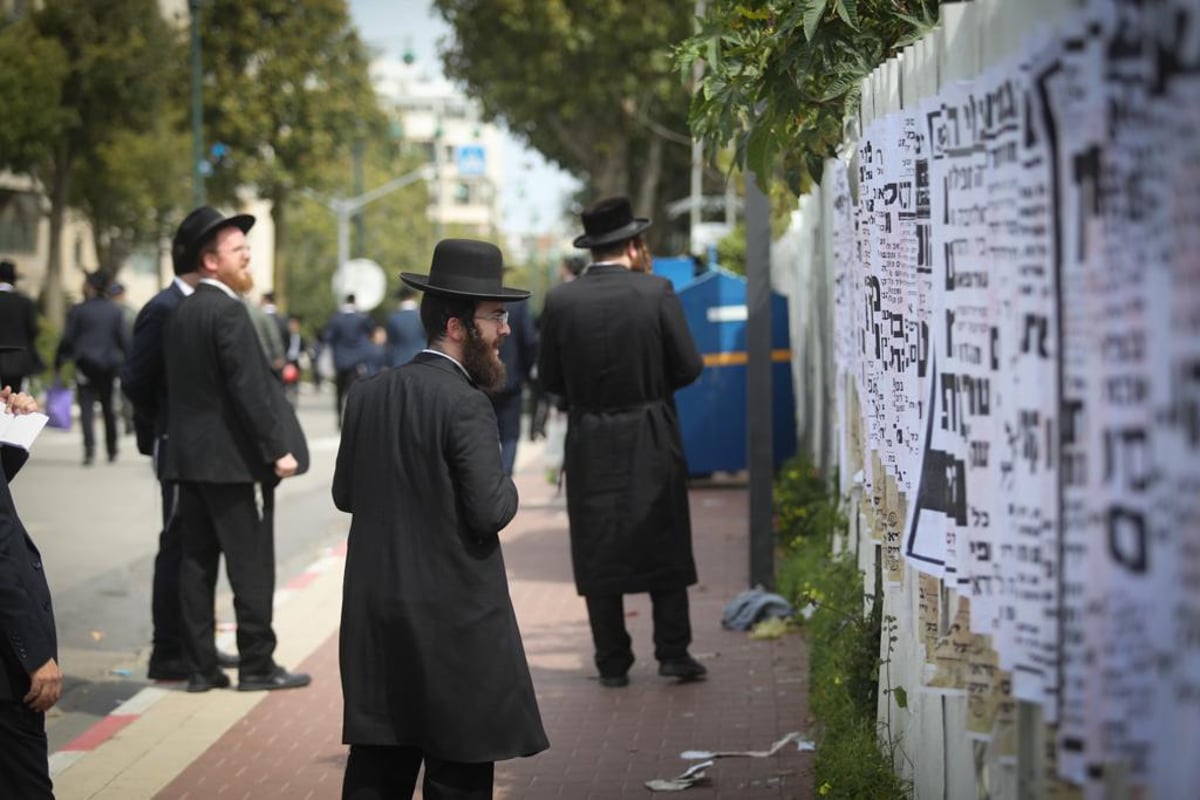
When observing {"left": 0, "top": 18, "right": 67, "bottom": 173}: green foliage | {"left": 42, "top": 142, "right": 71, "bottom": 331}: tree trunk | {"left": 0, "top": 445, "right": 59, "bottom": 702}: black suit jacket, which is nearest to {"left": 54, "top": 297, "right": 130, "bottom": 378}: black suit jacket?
{"left": 0, "top": 445, "right": 59, "bottom": 702}: black suit jacket

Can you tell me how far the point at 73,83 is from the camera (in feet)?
129

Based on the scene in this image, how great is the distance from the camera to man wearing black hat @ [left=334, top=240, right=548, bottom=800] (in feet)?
15.2

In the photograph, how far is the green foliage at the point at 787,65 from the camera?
18.1 ft

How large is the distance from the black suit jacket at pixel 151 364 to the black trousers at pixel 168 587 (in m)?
0.33

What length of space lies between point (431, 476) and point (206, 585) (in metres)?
3.68

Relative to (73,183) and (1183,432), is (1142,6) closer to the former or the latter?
(1183,432)

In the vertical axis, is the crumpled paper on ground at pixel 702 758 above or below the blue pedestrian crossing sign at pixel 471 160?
below

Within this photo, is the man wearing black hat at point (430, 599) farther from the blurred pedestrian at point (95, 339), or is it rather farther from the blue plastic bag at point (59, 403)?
the blue plastic bag at point (59, 403)

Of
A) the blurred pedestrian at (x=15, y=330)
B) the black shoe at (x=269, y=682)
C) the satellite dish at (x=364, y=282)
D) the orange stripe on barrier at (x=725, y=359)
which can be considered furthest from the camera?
the satellite dish at (x=364, y=282)

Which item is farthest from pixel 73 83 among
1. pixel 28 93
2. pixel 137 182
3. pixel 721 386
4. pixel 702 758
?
pixel 702 758

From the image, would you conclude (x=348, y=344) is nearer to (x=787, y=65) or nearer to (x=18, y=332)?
(x=18, y=332)

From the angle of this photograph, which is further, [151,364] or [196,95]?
[196,95]

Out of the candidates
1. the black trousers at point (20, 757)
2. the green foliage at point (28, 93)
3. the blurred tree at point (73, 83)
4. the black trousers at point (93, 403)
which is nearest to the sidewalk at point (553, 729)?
the black trousers at point (20, 757)

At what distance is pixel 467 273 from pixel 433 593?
889 mm
